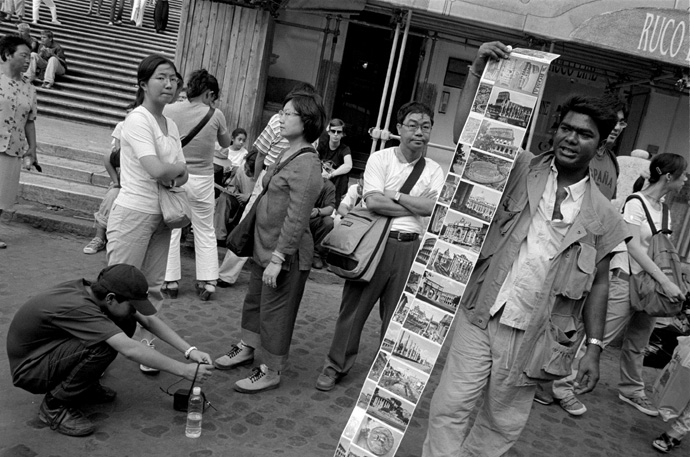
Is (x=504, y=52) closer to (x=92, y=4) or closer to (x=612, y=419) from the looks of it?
(x=612, y=419)

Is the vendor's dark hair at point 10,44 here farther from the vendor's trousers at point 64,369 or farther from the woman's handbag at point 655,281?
the woman's handbag at point 655,281

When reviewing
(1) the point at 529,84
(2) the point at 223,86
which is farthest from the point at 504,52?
(2) the point at 223,86

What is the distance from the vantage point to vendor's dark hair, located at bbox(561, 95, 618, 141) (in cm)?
264

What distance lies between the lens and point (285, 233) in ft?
12.3

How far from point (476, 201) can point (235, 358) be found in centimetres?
221

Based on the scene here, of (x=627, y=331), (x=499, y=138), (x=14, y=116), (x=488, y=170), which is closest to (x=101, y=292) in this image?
(x=488, y=170)

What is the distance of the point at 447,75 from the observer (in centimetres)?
914

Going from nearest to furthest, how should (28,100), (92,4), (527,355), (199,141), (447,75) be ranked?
(527,355) < (199,141) < (28,100) < (447,75) < (92,4)

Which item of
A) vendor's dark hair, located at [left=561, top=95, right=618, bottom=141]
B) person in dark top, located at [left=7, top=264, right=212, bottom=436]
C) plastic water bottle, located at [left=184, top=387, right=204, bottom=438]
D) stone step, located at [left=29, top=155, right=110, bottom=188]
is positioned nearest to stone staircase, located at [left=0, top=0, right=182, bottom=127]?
stone step, located at [left=29, top=155, right=110, bottom=188]

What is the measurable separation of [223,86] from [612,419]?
6.25 meters

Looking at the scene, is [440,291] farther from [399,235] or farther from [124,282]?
[124,282]

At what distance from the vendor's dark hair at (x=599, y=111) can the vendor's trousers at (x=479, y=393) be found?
1007mm

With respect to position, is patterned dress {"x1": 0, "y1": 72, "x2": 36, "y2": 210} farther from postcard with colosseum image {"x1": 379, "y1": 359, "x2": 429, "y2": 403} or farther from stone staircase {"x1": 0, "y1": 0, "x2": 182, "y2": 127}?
stone staircase {"x1": 0, "y1": 0, "x2": 182, "y2": 127}

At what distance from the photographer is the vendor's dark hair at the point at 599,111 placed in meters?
2.64
